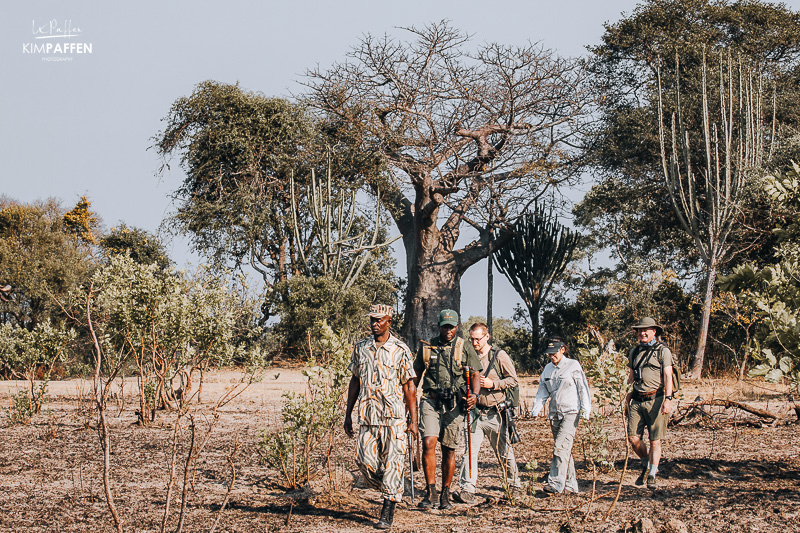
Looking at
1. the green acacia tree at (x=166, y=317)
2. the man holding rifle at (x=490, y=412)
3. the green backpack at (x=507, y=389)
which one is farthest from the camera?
the green acacia tree at (x=166, y=317)

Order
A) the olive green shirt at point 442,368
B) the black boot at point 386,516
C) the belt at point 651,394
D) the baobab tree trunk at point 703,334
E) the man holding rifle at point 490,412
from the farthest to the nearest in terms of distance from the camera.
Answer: the baobab tree trunk at point 703,334
the belt at point 651,394
the man holding rifle at point 490,412
the olive green shirt at point 442,368
the black boot at point 386,516

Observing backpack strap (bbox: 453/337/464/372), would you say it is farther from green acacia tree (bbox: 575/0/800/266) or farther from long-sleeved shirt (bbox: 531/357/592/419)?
green acacia tree (bbox: 575/0/800/266)

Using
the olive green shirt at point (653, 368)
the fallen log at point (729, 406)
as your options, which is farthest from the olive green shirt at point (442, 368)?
the fallen log at point (729, 406)

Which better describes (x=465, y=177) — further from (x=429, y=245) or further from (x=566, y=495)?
(x=566, y=495)

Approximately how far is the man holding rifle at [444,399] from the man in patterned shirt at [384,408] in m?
0.36

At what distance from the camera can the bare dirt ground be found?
5.61m

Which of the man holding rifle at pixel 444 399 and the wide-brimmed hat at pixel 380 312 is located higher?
the wide-brimmed hat at pixel 380 312

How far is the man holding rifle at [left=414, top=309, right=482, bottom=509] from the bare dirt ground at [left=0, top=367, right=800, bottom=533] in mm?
306

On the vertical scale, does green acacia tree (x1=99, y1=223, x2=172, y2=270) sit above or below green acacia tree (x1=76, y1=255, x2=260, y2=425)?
above

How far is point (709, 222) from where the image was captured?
18.8 meters

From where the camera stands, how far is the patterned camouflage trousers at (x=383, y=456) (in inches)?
221

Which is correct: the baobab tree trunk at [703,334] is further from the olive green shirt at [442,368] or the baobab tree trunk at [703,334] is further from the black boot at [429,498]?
the black boot at [429,498]

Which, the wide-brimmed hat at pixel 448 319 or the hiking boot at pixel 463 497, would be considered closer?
the wide-brimmed hat at pixel 448 319

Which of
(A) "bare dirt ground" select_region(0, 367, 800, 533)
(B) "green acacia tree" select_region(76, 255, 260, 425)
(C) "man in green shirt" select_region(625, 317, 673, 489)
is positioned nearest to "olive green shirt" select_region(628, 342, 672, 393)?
(C) "man in green shirt" select_region(625, 317, 673, 489)
